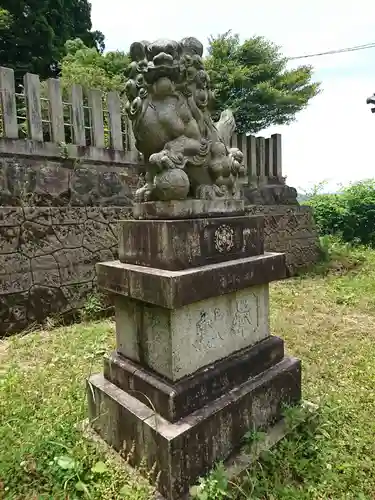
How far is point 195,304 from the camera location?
5.98 ft

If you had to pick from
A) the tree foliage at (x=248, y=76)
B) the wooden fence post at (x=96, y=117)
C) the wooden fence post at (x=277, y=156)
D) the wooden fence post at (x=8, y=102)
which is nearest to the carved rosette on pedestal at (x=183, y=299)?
the wooden fence post at (x=8, y=102)

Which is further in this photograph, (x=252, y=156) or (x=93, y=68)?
(x=93, y=68)

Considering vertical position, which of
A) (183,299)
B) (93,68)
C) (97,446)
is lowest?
(97,446)

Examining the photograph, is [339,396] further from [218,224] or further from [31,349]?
[31,349]

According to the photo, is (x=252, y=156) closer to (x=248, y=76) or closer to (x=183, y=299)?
(x=248, y=76)

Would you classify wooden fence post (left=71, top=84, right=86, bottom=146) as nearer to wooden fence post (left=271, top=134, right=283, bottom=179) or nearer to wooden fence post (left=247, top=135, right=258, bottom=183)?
wooden fence post (left=247, top=135, right=258, bottom=183)

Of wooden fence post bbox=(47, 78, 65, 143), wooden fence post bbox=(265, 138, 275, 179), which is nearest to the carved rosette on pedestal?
wooden fence post bbox=(47, 78, 65, 143)

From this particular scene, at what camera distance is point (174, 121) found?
1.88 meters

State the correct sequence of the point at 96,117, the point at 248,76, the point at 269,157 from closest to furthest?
the point at 96,117 → the point at 269,157 → the point at 248,76

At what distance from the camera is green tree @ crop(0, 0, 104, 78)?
33.6 feet

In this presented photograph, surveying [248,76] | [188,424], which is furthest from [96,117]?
[248,76]

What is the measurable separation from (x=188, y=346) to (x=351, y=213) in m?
10.1

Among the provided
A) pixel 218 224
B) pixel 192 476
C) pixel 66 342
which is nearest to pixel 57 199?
pixel 66 342

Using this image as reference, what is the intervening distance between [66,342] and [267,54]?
380 inches
